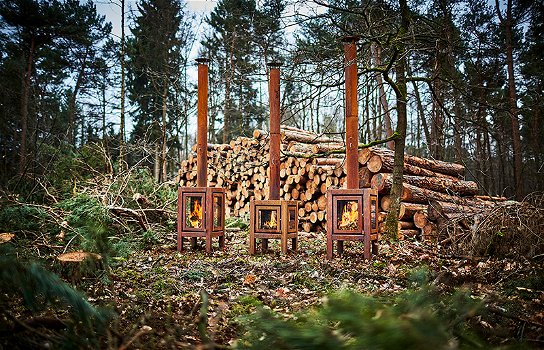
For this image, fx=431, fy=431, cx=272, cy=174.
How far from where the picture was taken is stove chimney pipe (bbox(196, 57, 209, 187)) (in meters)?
7.15

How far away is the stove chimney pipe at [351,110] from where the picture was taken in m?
6.23

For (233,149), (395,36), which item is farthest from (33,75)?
(395,36)

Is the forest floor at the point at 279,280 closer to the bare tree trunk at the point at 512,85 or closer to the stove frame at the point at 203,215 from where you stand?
the stove frame at the point at 203,215

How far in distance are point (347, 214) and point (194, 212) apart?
244cm

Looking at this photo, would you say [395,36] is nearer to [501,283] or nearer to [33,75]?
[501,283]

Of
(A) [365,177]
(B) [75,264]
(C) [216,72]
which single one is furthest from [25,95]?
(B) [75,264]

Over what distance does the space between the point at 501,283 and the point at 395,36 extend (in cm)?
406

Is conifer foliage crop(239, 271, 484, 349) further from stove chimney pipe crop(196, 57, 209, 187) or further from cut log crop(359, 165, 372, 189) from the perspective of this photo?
cut log crop(359, 165, 372, 189)

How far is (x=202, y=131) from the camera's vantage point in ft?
23.8

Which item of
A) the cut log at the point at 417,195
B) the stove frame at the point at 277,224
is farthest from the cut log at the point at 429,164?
the stove frame at the point at 277,224

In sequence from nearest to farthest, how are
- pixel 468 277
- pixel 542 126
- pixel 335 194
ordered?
pixel 468 277
pixel 335 194
pixel 542 126

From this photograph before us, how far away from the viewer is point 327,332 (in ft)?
2.61

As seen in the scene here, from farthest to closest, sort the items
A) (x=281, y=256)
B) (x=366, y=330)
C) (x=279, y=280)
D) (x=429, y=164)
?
(x=429, y=164) → (x=281, y=256) → (x=279, y=280) → (x=366, y=330)

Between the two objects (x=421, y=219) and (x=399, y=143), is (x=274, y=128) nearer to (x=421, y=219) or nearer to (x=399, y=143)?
(x=399, y=143)
